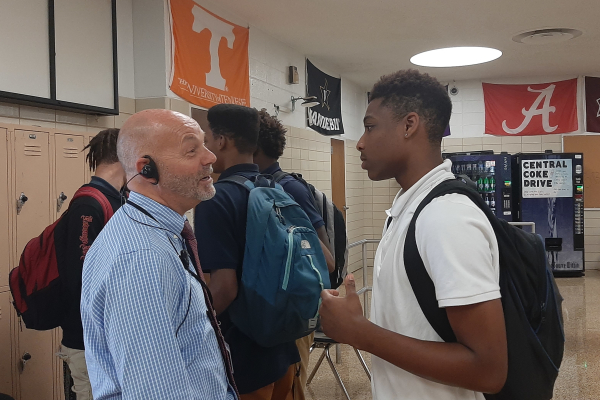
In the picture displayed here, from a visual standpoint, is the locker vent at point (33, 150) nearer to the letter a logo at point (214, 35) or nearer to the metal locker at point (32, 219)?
the metal locker at point (32, 219)

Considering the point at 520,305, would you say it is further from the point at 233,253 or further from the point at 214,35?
the point at 214,35

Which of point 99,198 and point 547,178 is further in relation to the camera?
point 547,178

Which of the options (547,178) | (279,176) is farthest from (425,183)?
(547,178)

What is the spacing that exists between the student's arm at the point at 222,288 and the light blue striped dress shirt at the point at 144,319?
1.66 ft

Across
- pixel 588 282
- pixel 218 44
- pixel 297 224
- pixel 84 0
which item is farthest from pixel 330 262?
pixel 588 282

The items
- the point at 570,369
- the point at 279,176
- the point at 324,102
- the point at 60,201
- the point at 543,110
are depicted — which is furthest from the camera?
the point at 543,110

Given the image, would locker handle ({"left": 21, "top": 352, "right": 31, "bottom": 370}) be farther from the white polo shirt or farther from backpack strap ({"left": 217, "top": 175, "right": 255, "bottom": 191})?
the white polo shirt

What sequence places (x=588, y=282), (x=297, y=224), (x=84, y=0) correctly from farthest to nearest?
(x=588, y=282), (x=84, y=0), (x=297, y=224)

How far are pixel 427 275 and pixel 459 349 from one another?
159 mm

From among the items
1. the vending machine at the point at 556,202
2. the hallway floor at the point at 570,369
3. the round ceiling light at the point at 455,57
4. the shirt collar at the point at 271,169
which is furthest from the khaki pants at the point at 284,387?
the vending machine at the point at 556,202

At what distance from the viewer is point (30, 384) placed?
3.22 metres

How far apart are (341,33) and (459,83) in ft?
12.2

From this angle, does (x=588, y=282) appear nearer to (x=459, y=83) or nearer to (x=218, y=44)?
(x=459, y=83)

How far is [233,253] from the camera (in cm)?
172
